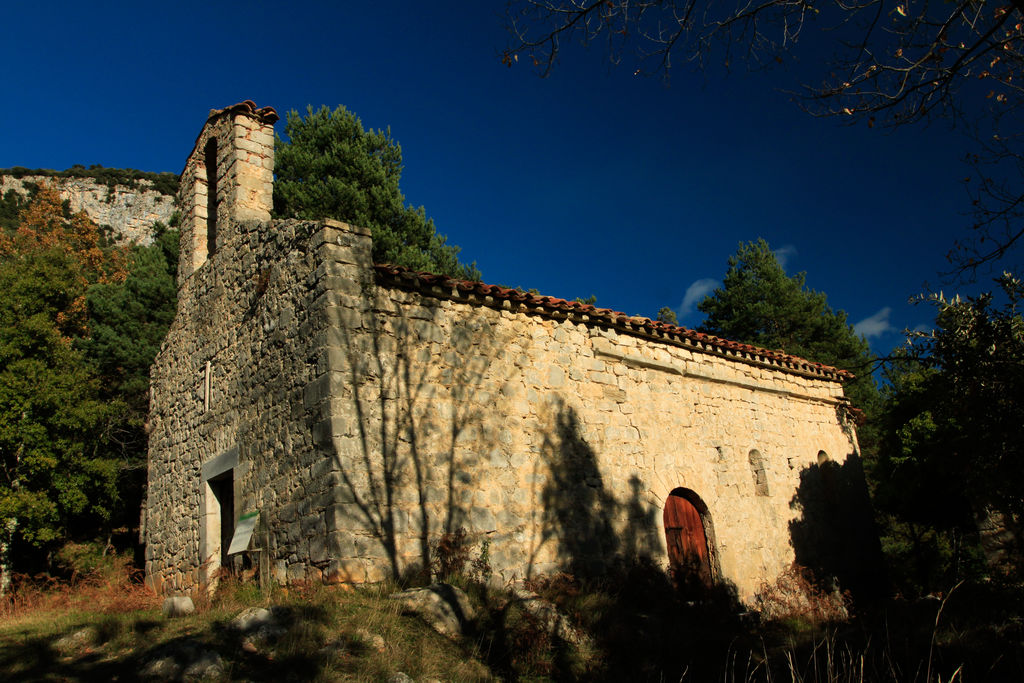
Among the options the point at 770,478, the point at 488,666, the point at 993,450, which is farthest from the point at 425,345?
the point at 770,478

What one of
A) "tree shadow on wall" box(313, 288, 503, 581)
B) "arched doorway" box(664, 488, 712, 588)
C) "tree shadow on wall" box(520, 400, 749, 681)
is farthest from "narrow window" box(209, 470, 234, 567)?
"arched doorway" box(664, 488, 712, 588)

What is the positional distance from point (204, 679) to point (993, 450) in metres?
6.74

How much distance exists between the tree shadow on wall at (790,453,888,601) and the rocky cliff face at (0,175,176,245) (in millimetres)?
54296

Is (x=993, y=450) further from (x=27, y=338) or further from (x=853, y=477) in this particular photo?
(x=27, y=338)

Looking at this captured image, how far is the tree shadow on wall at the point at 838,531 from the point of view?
463 inches

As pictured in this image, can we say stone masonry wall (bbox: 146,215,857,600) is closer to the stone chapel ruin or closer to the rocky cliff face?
the stone chapel ruin

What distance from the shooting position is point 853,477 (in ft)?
44.0

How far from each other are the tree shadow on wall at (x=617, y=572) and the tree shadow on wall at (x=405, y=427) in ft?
4.04

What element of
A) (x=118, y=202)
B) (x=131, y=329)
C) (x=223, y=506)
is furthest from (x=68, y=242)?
(x=118, y=202)

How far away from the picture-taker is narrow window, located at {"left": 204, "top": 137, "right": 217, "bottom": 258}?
1105 centimetres

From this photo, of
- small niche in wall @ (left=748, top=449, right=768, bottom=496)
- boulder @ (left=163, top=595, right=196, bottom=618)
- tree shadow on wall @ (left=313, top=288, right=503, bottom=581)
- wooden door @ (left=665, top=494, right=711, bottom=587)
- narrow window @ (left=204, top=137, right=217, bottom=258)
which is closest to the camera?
boulder @ (left=163, top=595, right=196, bottom=618)

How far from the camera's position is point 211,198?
11273mm

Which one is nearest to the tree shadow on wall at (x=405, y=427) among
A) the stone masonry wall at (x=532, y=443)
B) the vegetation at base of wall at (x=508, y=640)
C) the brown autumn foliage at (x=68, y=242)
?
the stone masonry wall at (x=532, y=443)

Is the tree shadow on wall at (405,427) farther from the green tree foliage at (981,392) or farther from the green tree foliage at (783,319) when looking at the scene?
the green tree foliage at (783,319)
